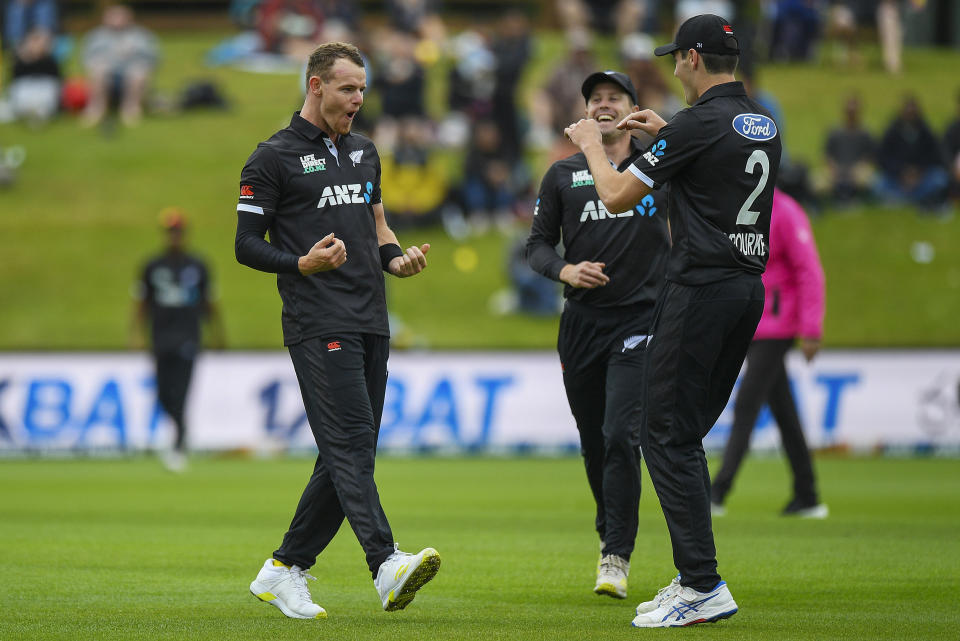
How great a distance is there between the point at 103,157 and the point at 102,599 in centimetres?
2461

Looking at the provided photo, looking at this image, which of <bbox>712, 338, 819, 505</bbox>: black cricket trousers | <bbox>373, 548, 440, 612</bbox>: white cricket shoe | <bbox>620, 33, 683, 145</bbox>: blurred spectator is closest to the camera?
<bbox>373, 548, 440, 612</bbox>: white cricket shoe

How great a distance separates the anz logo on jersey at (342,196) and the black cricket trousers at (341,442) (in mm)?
644

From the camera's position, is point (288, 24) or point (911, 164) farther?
point (288, 24)

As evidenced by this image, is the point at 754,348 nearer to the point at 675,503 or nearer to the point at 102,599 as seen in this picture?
the point at 675,503

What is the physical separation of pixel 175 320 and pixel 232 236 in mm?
10342

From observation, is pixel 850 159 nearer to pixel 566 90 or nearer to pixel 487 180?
pixel 566 90

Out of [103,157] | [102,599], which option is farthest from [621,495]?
[103,157]

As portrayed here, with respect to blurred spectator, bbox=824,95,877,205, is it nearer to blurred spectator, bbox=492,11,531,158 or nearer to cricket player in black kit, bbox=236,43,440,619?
blurred spectator, bbox=492,11,531,158

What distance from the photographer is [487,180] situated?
26266mm

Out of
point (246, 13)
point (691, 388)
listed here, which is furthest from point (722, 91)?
point (246, 13)

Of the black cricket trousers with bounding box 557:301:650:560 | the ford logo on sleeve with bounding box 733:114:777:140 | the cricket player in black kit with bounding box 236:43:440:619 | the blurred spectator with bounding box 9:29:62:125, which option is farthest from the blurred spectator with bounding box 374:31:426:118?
the ford logo on sleeve with bounding box 733:114:777:140

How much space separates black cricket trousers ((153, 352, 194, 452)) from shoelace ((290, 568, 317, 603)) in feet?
35.5

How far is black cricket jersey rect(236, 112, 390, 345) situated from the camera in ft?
21.8

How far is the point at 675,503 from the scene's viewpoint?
6.41 m
